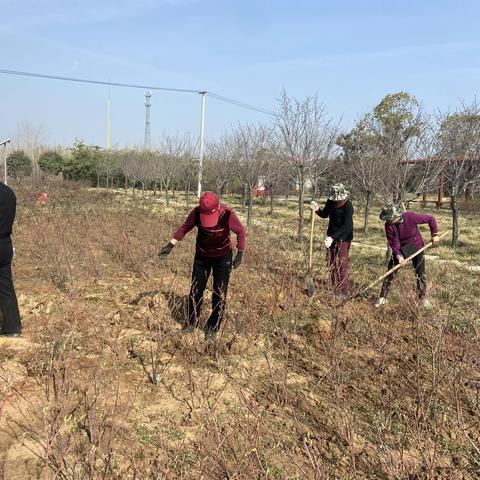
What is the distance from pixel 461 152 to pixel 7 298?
30.6 ft

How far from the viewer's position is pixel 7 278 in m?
3.45

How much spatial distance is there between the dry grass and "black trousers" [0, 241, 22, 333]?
0.13 meters

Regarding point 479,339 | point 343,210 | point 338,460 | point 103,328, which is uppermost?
point 343,210

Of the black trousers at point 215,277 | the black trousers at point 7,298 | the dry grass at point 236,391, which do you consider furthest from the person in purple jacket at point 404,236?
the black trousers at point 7,298

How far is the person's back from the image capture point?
336 cm

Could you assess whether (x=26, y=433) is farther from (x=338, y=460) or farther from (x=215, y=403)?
(x=338, y=460)

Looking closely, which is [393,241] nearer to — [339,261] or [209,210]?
[339,261]

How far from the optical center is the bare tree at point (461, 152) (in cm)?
944

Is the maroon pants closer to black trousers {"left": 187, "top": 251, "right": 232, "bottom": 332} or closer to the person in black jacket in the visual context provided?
the person in black jacket

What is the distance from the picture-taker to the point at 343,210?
499 centimetres

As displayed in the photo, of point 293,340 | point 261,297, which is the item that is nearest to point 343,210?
point 261,297

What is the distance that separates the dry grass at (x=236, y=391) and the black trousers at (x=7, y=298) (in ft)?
0.43

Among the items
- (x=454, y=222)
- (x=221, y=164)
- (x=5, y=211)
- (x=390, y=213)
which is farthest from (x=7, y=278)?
(x=221, y=164)

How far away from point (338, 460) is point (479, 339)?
1.17 metres
